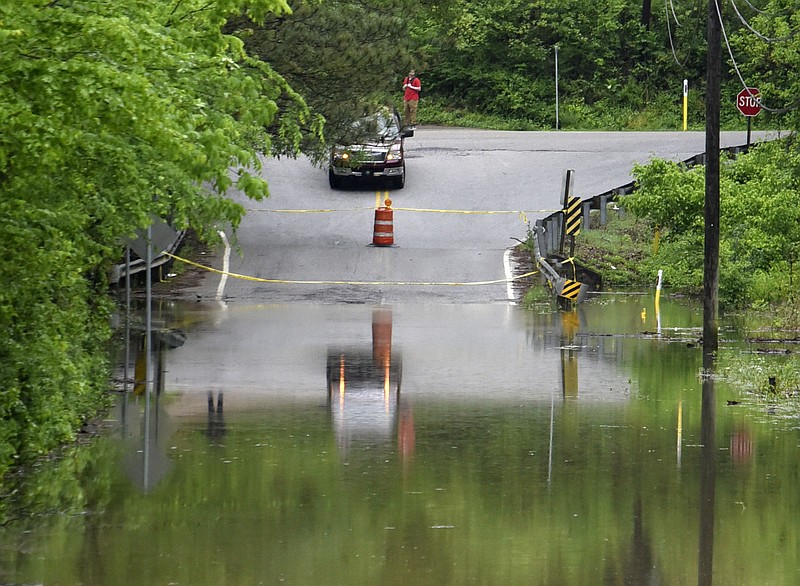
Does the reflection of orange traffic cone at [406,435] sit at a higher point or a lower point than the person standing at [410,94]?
lower

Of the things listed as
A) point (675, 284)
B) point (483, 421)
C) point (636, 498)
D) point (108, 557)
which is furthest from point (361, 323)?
point (108, 557)

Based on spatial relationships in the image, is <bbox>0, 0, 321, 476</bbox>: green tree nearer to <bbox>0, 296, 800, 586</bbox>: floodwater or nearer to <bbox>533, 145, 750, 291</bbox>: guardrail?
<bbox>0, 296, 800, 586</bbox>: floodwater

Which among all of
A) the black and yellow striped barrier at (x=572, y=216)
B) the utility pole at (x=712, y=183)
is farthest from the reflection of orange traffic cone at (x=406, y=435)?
the black and yellow striped barrier at (x=572, y=216)

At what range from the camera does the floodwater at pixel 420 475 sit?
927cm

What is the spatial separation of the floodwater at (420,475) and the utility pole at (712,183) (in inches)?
28.7

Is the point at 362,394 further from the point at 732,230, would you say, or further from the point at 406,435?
the point at 732,230

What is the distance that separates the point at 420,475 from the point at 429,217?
2447 cm

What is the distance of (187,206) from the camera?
13867mm

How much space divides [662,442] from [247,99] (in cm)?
560

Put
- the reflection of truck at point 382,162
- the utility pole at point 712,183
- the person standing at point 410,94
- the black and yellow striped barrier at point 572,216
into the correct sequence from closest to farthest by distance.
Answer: the utility pole at point 712,183, the black and yellow striped barrier at point 572,216, the reflection of truck at point 382,162, the person standing at point 410,94

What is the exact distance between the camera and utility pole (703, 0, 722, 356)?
64.7ft

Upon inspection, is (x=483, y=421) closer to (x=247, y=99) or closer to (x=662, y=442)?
(x=662, y=442)

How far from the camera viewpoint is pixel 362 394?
17109mm

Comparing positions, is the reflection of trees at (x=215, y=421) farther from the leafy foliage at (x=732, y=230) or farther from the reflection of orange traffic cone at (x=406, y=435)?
the leafy foliage at (x=732, y=230)
